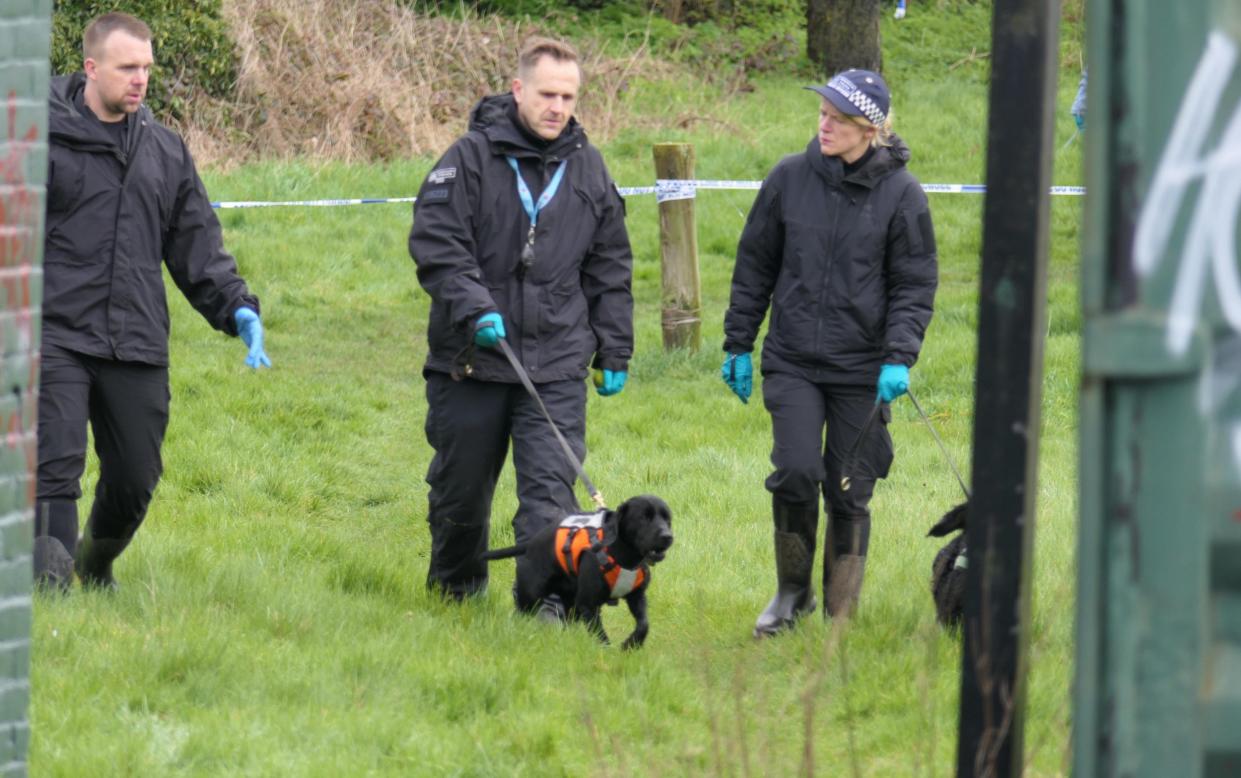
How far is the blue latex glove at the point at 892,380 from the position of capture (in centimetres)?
596

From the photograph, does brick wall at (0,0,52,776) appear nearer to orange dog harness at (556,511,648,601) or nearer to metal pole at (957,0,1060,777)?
metal pole at (957,0,1060,777)

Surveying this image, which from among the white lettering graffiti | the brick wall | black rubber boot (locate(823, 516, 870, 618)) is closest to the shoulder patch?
black rubber boot (locate(823, 516, 870, 618))

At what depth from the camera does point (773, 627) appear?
6.25 m

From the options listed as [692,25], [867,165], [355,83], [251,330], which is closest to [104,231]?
[251,330]

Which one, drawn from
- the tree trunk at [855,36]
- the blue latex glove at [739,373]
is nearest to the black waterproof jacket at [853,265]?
the blue latex glove at [739,373]

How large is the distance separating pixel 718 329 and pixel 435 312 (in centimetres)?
580

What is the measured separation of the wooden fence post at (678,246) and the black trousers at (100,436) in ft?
18.0

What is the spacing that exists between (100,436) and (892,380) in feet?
9.26

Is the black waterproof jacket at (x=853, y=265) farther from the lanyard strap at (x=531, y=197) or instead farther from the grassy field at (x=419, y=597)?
the grassy field at (x=419, y=597)

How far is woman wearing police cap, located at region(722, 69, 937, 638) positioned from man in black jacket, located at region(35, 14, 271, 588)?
1949mm

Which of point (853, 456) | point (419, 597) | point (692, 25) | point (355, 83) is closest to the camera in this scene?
point (853, 456)

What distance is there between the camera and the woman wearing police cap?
6043 mm

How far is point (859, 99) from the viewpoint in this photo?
593 centimetres

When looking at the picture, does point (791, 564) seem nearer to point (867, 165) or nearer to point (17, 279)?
point (867, 165)
